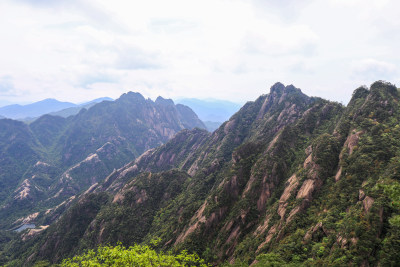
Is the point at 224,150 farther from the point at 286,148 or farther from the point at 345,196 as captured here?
the point at 345,196

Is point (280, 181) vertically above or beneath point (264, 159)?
beneath

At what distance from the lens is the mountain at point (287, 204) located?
3198 cm

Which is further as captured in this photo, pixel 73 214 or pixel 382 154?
pixel 73 214

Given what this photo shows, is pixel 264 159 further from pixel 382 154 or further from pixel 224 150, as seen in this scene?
pixel 224 150

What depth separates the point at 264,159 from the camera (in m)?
76.6

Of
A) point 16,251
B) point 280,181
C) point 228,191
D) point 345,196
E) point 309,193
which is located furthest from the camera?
point 16,251

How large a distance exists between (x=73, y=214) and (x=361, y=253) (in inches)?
5665

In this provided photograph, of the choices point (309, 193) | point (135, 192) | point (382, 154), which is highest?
point (382, 154)

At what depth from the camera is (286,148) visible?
8150 centimetres

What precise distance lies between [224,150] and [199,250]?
10361 centimetres

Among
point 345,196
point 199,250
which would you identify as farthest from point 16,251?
point 345,196

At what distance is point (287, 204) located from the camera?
52.8m

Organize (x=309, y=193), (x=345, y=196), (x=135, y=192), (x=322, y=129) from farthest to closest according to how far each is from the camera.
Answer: (x=135, y=192) < (x=322, y=129) < (x=309, y=193) < (x=345, y=196)

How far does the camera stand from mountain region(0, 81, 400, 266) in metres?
32.0
